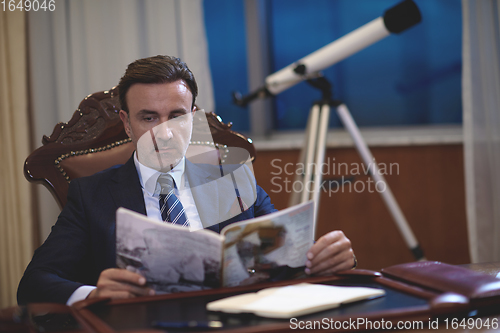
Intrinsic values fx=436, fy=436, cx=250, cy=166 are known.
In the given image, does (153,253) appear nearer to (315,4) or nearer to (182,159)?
(182,159)

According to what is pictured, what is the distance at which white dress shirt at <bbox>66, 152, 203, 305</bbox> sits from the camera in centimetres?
117

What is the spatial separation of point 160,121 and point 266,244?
0.56 metres

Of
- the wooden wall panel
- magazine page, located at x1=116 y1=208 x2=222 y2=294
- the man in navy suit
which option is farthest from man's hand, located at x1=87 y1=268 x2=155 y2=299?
the wooden wall panel

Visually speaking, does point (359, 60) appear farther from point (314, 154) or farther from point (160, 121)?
point (160, 121)

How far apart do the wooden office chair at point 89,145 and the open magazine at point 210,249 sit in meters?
0.66

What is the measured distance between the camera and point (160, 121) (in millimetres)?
1177

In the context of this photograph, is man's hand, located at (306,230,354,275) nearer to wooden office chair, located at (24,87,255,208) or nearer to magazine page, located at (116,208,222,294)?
magazine page, located at (116,208,222,294)

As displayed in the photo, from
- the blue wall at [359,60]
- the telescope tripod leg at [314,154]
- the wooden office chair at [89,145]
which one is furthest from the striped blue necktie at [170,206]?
the blue wall at [359,60]

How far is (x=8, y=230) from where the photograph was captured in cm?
235

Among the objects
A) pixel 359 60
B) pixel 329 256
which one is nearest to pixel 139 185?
pixel 329 256

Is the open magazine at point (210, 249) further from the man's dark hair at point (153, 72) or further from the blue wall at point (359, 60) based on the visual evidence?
the blue wall at point (359, 60)

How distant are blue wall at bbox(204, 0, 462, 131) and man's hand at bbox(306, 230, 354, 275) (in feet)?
6.33

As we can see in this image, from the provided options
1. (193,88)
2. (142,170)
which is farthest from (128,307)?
(193,88)

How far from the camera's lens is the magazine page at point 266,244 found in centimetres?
72
